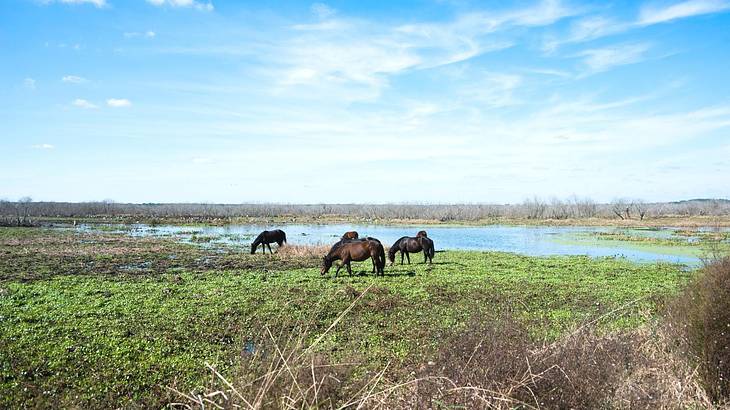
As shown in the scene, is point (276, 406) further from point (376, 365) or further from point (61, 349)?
point (61, 349)

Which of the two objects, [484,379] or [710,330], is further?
[710,330]

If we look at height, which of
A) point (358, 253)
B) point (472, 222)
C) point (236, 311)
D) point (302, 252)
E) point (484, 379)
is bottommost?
point (236, 311)

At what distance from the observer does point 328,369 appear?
4004 mm

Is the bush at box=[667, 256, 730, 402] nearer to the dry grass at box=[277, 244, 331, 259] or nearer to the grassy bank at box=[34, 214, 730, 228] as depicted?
the dry grass at box=[277, 244, 331, 259]

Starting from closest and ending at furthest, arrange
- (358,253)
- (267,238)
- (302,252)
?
(358,253) → (302,252) → (267,238)

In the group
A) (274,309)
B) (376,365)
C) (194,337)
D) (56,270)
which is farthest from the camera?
(56,270)

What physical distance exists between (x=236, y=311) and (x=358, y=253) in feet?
23.8

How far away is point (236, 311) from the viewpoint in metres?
12.4

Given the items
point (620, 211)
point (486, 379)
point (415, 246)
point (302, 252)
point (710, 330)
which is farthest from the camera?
point (620, 211)

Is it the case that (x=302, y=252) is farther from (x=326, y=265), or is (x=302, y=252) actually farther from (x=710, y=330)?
(x=710, y=330)

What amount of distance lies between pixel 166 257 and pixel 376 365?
21.4m

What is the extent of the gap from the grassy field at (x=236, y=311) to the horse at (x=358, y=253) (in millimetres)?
557

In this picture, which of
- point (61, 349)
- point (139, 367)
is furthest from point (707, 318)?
point (61, 349)

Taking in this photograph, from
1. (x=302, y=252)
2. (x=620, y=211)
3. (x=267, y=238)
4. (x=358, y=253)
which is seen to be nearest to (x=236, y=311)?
(x=358, y=253)
